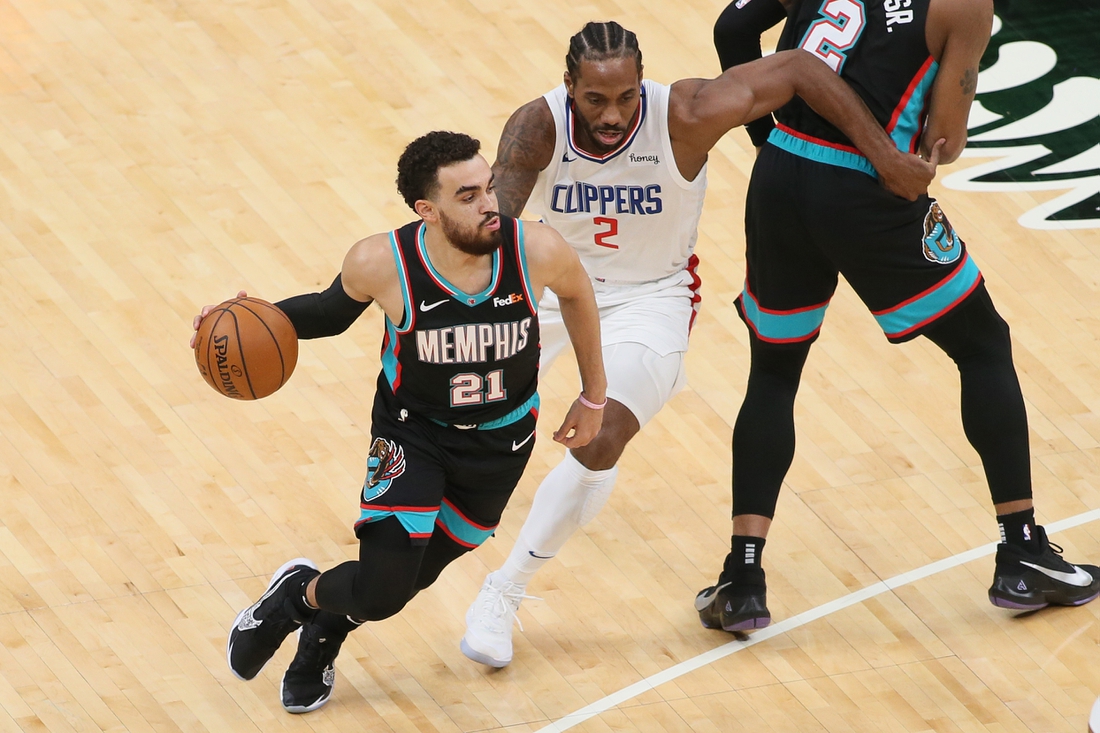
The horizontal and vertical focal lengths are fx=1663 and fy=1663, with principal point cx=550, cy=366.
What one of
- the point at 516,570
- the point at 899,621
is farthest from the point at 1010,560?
the point at 516,570

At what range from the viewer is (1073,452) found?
6.92 meters

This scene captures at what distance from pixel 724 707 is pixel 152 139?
469 cm

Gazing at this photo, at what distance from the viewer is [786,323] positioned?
19.2ft

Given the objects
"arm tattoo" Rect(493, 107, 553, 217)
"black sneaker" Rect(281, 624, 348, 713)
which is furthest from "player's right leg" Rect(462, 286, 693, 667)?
"arm tattoo" Rect(493, 107, 553, 217)

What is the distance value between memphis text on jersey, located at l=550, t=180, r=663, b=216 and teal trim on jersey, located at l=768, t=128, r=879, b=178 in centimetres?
48

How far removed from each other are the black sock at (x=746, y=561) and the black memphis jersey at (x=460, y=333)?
3.93 feet

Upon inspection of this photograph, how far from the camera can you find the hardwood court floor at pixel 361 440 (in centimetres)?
568

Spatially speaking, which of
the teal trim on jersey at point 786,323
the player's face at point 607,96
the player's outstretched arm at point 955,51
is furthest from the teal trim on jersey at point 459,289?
the player's outstretched arm at point 955,51

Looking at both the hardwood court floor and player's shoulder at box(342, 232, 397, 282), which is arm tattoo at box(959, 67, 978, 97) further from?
player's shoulder at box(342, 232, 397, 282)

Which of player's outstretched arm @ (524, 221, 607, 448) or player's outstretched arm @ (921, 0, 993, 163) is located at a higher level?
player's outstretched arm @ (921, 0, 993, 163)

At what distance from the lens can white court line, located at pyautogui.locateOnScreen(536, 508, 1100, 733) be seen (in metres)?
5.59

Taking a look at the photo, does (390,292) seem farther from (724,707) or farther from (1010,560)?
(1010,560)

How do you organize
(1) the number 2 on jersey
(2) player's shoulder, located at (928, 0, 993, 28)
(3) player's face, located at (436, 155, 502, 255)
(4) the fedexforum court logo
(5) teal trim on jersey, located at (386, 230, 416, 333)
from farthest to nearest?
(4) the fedexforum court logo < (1) the number 2 on jersey < (2) player's shoulder, located at (928, 0, 993, 28) < (5) teal trim on jersey, located at (386, 230, 416, 333) < (3) player's face, located at (436, 155, 502, 255)

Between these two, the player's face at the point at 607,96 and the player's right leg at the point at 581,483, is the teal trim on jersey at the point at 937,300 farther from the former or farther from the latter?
the player's face at the point at 607,96
